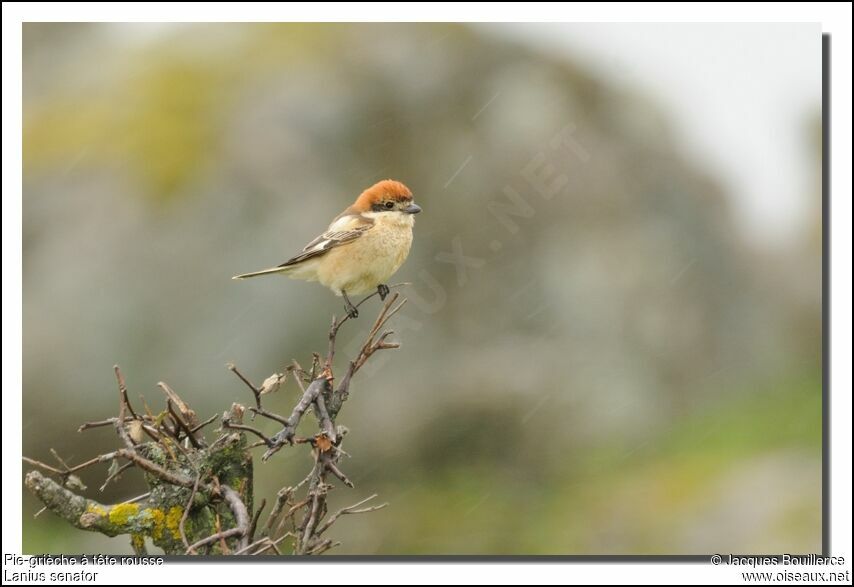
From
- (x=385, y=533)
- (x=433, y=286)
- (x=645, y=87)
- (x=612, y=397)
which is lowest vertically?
(x=385, y=533)

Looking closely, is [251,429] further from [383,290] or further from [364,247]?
[383,290]

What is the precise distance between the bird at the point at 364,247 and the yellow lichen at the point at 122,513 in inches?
38.9

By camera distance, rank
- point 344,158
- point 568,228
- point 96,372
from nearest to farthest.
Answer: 1. point 96,372
2. point 344,158
3. point 568,228

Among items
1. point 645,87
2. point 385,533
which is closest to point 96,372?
point 385,533

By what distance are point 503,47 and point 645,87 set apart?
1.24m

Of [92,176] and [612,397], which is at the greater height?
[92,176]

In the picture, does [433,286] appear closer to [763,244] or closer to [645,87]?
[645,87]

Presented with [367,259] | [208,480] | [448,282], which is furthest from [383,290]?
[448,282]

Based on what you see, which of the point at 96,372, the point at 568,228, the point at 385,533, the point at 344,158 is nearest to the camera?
the point at 96,372

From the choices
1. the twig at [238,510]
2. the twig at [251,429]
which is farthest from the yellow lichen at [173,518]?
the twig at [251,429]

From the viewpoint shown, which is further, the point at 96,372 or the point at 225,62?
the point at 225,62

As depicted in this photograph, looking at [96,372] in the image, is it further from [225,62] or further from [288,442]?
[288,442]

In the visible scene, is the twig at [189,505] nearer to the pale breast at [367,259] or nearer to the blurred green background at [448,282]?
the pale breast at [367,259]

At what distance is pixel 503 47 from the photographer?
296 inches
